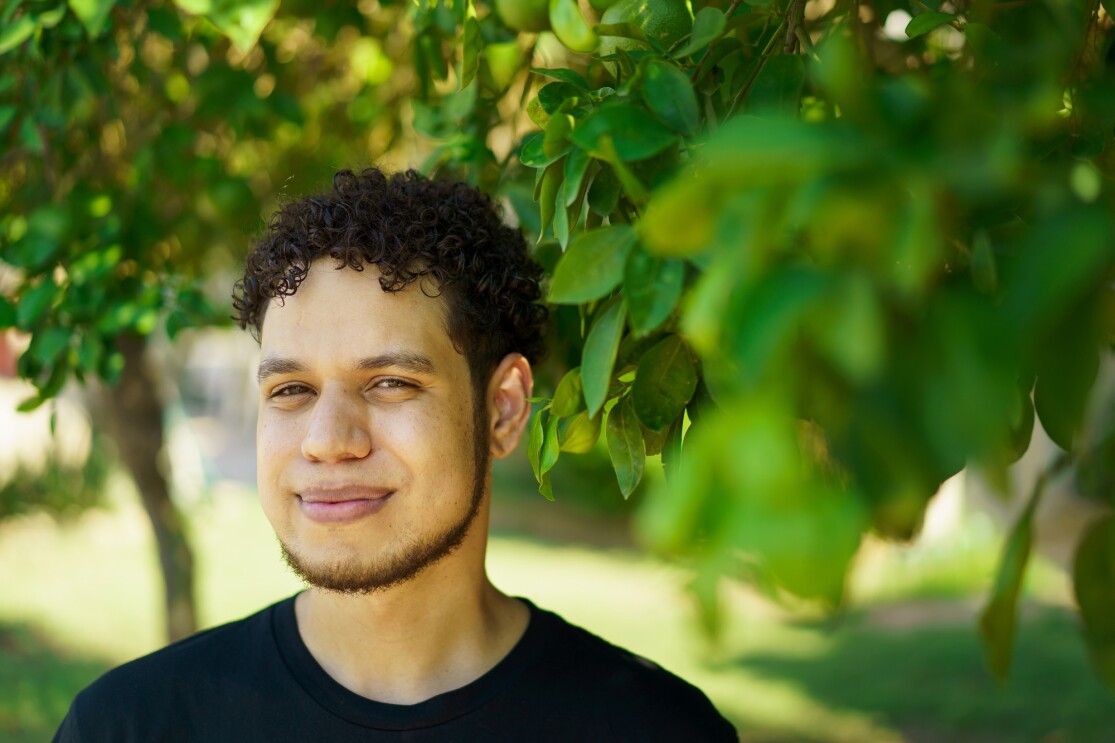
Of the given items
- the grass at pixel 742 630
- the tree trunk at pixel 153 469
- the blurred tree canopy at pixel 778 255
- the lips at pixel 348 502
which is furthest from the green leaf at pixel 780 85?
the grass at pixel 742 630

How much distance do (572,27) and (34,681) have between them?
5.41 m

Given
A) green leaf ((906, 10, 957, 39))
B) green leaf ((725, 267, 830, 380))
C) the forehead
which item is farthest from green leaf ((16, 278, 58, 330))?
green leaf ((725, 267, 830, 380))

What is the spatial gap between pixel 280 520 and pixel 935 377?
1434 mm

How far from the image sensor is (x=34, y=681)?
560 cm

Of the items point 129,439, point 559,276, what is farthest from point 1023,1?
point 129,439

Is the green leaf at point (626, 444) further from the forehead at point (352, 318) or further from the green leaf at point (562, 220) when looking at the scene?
the forehead at point (352, 318)

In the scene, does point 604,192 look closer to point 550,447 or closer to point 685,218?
point 550,447

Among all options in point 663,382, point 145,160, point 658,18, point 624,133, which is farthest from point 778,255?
point 145,160

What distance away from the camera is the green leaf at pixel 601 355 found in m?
1.07

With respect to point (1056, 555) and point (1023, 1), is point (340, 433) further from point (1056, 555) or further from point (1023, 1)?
point (1056, 555)

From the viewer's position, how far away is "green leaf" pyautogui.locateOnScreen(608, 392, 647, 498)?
1.33 meters

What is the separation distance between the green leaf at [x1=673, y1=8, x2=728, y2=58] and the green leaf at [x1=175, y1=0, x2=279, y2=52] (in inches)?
34.1

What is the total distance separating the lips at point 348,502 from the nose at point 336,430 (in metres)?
0.05

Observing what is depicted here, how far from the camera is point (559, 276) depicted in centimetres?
98
